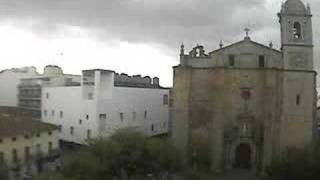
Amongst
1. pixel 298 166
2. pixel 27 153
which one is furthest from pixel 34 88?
pixel 298 166

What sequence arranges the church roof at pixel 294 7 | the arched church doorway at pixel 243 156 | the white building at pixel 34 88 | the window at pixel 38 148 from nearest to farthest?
the window at pixel 38 148 < the church roof at pixel 294 7 < the arched church doorway at pixel 243 156 < the white building at pixel 34 88

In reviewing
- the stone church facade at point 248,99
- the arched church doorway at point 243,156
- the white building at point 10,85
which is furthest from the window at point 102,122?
the white building at point 10,85

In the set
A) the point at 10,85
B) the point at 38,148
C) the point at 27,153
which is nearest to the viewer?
the point at 27,153

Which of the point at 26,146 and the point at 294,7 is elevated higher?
the point at 294,7

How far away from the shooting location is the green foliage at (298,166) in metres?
33.3

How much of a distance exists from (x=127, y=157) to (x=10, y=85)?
32877 millimetres

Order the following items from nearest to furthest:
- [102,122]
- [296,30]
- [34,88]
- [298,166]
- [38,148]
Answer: [298,166]
[38,148]
[296,30]
[102,122]
[34,88]

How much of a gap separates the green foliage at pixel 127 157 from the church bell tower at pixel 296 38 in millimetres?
14215

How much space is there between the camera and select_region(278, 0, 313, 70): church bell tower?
41.4 metres


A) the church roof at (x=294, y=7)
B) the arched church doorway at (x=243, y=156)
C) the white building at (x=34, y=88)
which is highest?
the church roof at (x=294, y=7)

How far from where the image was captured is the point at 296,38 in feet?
137

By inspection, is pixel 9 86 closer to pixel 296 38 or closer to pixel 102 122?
pixel 102 122

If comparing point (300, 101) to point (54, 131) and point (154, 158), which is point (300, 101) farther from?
point (54, 131)

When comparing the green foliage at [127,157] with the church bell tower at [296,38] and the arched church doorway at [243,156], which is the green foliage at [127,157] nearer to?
the arched church doorway at [243,156]
